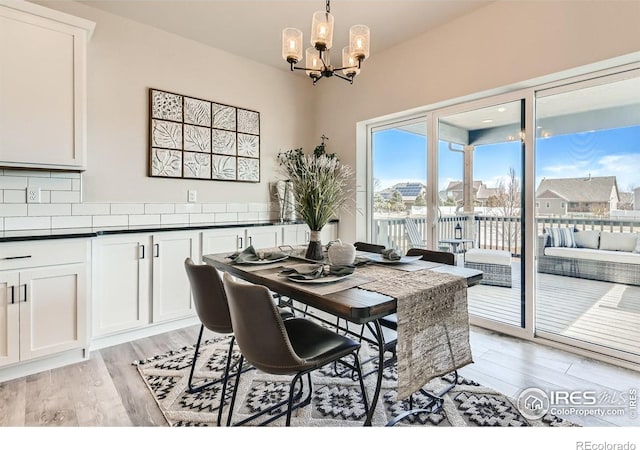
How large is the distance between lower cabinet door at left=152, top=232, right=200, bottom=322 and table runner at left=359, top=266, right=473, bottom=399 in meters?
1.98

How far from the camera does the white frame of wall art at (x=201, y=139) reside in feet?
10.5

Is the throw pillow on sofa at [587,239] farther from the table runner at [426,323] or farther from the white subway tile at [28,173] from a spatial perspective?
the white subway tile at [28,173]

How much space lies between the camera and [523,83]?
2.67 m

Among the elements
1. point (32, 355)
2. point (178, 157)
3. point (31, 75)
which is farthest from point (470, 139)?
point (32, 355)

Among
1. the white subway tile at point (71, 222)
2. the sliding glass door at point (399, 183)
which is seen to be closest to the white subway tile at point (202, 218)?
the white subway tile at point (71, 222)

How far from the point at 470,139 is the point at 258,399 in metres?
2.83

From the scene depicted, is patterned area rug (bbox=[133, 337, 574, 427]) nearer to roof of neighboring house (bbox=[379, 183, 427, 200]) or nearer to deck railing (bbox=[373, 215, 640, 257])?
deck railing (bbox=[373, 215, 640, 257])

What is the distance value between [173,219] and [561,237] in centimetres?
342

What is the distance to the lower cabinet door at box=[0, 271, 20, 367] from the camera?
2.12 metres

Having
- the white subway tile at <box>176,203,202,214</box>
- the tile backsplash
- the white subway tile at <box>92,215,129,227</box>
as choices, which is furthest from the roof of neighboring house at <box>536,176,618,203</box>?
the white subway tile at <box>92,215,129,227</box>

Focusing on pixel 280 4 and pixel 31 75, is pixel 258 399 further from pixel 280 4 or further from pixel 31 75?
pixel 280 4

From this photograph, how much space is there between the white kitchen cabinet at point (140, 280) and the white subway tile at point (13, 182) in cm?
67

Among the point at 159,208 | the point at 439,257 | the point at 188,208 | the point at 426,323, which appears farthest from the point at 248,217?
the point at 426,323
